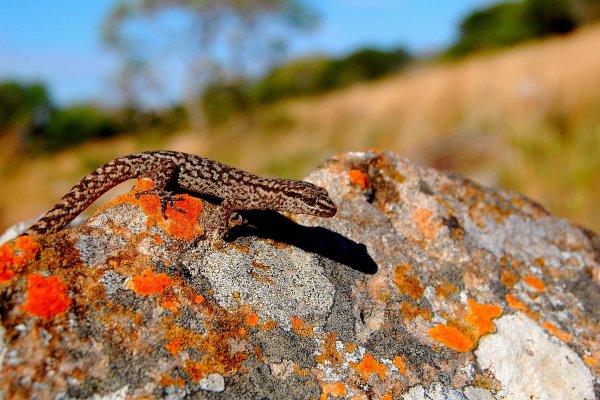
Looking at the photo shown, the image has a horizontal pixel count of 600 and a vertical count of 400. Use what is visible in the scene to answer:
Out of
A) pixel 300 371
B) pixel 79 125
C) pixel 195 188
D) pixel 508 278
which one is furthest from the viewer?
pixel 79 125

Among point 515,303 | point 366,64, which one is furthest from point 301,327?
point 366,64

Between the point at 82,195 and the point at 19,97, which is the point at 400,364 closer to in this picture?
the point at 82,195

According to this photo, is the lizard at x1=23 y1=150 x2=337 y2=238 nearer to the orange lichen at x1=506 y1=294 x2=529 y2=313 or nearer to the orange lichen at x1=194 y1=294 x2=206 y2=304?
the orange lichen at x1=194 y1=294 x2=206 y2=304

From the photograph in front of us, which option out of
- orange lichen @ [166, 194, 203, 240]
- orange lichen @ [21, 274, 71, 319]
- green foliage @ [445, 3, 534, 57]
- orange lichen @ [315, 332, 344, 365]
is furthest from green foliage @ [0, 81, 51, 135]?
green foliage @ [445, 3, 534, 57]

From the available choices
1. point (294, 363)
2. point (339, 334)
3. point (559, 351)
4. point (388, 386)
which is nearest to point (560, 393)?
point (559, 351)

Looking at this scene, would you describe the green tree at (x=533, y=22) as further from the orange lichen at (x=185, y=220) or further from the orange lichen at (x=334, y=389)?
the orange lichen at (x=334, y=389)

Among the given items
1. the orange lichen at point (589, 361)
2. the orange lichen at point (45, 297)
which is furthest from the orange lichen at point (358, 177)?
the orange lichen at point (45, 297)

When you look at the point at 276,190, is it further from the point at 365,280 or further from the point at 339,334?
the point at 339,334
